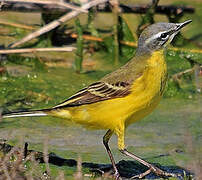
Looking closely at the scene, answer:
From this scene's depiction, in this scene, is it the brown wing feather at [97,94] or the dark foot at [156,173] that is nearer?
the dark foot at [156,173]

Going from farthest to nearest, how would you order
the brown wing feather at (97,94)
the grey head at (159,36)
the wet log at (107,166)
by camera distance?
the grey head at (159,36)
the brown wing feather at (97,94)
the wet log at (107,166)

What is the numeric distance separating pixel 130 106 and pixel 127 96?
0.39 feet

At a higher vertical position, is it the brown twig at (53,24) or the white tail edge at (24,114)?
the brown twig at (53,24)

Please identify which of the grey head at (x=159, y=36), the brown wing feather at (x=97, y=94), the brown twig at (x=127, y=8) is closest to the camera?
the brown wing feather at (x=97, y=94)

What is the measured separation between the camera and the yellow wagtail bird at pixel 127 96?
21.9ft

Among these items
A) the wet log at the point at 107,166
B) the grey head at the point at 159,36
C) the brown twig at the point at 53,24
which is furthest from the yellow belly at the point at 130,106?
the brown twig at the point at 53,24

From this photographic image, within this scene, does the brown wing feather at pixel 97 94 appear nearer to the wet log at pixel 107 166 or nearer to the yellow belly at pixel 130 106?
the yellow belly at pixel 130 106

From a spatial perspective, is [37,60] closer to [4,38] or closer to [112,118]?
[4,38]

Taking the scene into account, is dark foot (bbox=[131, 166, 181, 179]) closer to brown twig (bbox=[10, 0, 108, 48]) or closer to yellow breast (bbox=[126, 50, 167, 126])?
yellow breast (bbox=[126, 50, 167, 126])

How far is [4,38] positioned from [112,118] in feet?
15.5

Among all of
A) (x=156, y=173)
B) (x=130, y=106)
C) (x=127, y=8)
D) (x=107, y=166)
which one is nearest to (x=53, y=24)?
(x=127, y=8)

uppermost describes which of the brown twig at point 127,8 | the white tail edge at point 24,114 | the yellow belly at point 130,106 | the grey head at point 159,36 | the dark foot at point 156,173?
the brown twig at point 127,8

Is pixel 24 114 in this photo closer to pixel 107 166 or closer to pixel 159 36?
pixel 107 166

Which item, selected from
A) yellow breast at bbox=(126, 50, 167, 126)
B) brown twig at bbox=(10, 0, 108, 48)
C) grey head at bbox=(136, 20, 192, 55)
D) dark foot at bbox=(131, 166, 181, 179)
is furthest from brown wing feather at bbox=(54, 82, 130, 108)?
brown twig at bbox=(10, 0, 108, 48)
